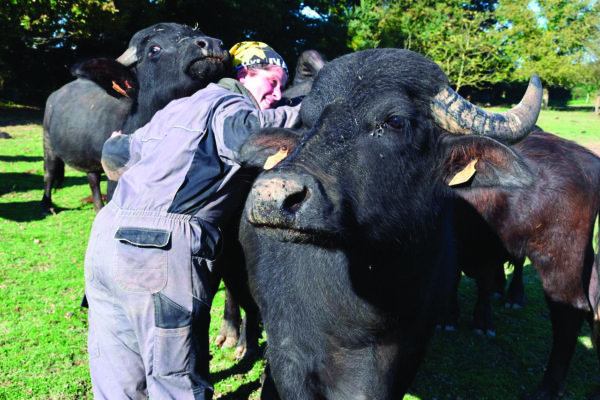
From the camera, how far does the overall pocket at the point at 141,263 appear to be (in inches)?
95.7

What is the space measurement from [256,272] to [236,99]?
1.15m

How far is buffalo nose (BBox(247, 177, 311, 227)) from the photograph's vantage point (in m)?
1.74

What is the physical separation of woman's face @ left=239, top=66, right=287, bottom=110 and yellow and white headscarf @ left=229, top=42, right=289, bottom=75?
0.05 metres

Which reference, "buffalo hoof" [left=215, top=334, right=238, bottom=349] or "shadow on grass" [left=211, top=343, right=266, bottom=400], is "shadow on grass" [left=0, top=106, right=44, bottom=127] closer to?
"buffalo hoof" [left=215, top=334, right=238, bottom=349]

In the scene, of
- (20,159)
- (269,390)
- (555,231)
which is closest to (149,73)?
(269,390)

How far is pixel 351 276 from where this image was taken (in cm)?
255

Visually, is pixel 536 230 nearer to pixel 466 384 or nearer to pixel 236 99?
pixel 466 384

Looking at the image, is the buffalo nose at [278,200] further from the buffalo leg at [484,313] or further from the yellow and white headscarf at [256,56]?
the buffalo leg at [484,313]

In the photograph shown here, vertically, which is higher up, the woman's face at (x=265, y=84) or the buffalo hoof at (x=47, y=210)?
the woman's face at (x=265, y=84)

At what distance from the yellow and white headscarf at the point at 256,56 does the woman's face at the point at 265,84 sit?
0.05 m

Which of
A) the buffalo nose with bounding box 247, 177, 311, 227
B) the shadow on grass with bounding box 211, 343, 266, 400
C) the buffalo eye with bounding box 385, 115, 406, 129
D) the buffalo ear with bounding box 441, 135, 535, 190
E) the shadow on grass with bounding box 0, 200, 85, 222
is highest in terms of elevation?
the buffalo eye with bounding box 385, 115, 406, 129

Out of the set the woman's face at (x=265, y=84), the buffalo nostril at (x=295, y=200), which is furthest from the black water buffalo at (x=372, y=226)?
the woman's face at (x=265, y=84)

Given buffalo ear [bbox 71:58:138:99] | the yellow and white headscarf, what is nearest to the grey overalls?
the yellow and white headscarf

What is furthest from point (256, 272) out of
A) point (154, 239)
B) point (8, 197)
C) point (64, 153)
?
point (8, 197)
